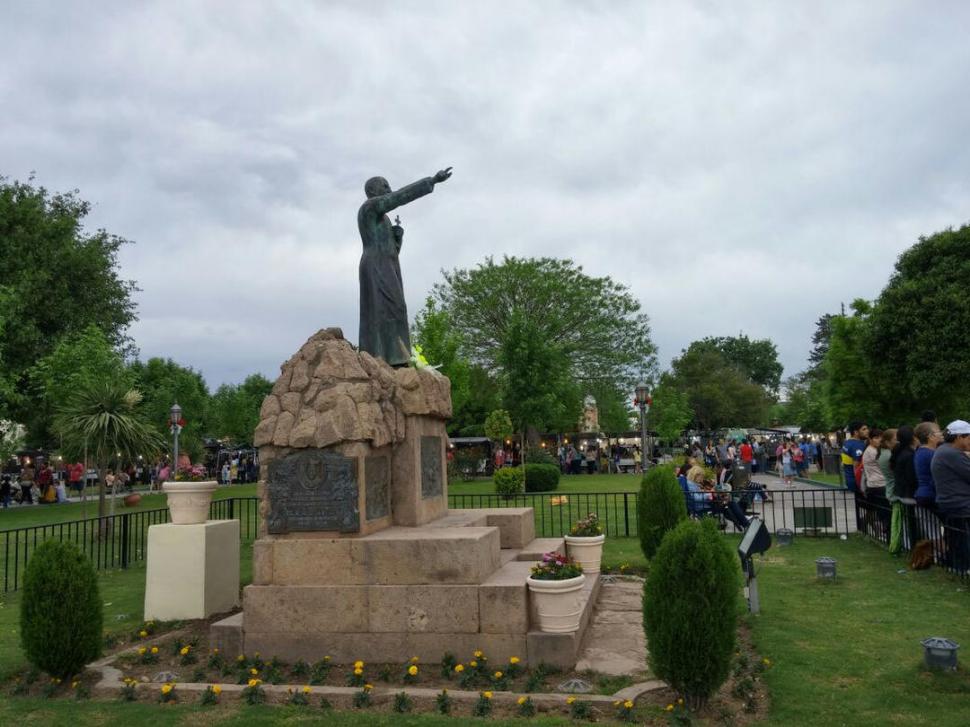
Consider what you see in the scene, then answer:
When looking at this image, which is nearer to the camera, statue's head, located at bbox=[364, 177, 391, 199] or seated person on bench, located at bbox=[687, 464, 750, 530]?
statue's head, located at bbox=[364, 177, 391, 199]

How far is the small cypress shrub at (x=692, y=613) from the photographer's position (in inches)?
201

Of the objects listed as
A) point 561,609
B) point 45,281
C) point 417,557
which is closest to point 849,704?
point 561,609

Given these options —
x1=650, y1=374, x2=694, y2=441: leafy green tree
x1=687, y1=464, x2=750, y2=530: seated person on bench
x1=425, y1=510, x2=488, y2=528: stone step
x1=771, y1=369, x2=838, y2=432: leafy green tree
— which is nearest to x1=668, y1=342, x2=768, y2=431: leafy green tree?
x1=771, y1=369, x2=838, y2=432: leafy green tree

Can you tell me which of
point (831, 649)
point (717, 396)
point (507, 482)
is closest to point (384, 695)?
point (831, 649)

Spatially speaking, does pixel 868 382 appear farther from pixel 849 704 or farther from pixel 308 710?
pixel 308 710

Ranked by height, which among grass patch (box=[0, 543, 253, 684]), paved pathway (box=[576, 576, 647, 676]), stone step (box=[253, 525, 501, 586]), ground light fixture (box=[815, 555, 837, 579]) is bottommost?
grass patch (box=[0, 543, 253, 684])

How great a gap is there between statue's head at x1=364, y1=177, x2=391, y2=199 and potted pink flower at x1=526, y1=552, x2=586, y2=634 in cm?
554

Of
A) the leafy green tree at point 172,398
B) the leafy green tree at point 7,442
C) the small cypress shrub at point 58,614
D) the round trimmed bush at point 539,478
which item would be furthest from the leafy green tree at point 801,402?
the small cypress shrub at point 58,614

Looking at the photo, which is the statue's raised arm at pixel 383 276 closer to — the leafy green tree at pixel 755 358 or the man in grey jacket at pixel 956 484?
the man in grey jacket at pixel 956 484

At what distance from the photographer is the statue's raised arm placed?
959 centimetres

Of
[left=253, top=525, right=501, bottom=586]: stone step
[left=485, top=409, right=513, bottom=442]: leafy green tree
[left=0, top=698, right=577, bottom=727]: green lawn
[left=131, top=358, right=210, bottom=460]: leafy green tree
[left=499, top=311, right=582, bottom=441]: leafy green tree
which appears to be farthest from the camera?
[left=131, top=358, right=210, bottom=460]: leafy green tree

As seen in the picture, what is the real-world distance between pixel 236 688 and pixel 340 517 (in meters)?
1.76

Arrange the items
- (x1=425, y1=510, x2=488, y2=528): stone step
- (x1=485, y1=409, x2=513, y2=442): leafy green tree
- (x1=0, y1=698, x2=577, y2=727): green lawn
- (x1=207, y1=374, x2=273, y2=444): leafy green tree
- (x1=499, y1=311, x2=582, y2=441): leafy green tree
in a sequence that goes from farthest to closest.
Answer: (x1=207, y1=374, x2=273, y2=444): leafy green tree → (x1=499, y1=311, x2=582, y2=441): leafy green tree → (x1=485, y1=409, x2=513, y2=442): leafy green tree → (x1=425, y1=510, x2=488, y2=528): stone step → (x1=0, y1=698, x2=577, y2=727): green lawn

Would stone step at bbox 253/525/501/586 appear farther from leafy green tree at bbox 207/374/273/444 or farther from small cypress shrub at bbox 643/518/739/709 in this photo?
leafy green tree at bbox 207/374/273/444
